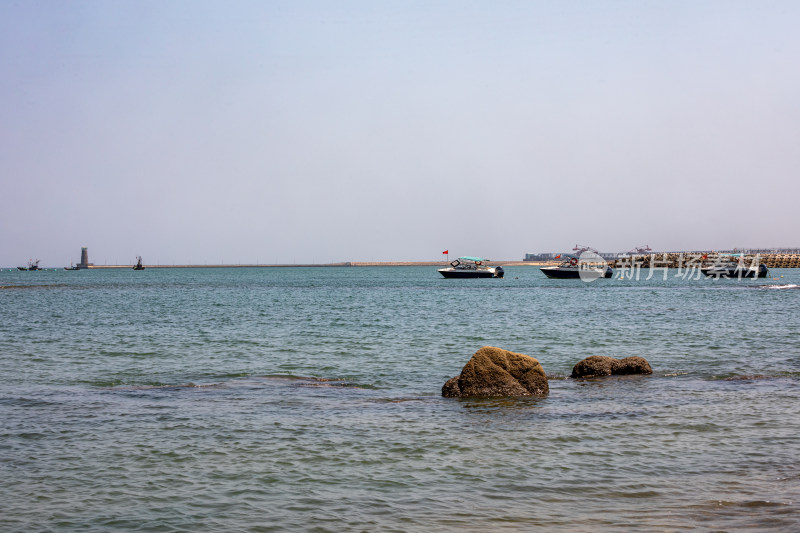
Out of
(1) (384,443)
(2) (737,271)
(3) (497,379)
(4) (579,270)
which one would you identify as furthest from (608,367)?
(2) (737,271)

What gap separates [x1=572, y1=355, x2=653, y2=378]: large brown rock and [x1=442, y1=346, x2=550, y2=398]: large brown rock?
10.8ft

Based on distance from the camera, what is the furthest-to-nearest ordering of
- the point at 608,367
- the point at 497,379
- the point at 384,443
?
the point at 608,367 → the point at 497,379 → the point at 384,443

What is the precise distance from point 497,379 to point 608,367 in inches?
207

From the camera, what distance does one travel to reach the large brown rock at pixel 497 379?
1830 cm

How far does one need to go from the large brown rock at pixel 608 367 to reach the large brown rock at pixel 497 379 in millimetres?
3292

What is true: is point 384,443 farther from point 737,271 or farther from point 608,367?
point 737,271

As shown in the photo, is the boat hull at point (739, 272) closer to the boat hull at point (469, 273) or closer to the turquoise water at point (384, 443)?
the boat hull at point (469, 273)

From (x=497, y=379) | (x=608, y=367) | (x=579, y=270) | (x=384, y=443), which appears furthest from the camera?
(x=579, y=270)

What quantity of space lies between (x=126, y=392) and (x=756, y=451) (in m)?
15.5

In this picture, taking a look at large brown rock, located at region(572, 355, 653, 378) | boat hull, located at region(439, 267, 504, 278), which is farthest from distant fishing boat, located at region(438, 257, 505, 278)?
large brown rock, located at region(572, 355, 653, 378)

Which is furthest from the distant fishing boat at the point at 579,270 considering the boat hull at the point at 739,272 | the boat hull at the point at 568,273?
the boat hull at the point at 739,272

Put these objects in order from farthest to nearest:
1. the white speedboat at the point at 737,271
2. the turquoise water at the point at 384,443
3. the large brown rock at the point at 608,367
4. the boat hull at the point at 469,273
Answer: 1. the boat hull at the point at 469,273
2. the white speedboat at the point at 737,271
3. the large brown rock at the point at 608,367
4. the turquoise water at the point at 384,443

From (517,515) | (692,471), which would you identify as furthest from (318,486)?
(692,471)

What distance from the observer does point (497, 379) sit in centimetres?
1839
